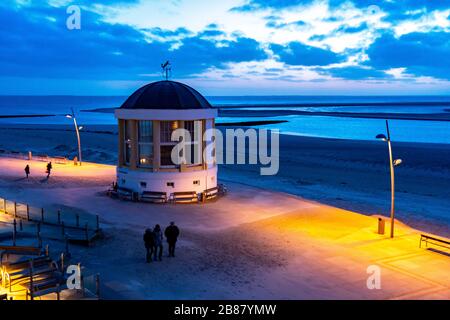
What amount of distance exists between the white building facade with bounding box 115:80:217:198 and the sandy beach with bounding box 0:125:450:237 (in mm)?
8231

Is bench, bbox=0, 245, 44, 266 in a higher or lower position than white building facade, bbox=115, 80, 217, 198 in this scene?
lower

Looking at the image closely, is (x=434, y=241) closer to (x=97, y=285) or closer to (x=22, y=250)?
(x=97, y=285)

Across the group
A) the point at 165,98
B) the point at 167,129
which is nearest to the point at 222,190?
the point at 167,129

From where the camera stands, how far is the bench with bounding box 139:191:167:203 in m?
26.2

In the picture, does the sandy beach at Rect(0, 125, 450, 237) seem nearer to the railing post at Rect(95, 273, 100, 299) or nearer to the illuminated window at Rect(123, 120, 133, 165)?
the illuminated window at Rect(123, 120, 133, 165)

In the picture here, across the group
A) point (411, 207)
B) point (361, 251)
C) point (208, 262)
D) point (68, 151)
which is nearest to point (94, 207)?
point (208, 262)

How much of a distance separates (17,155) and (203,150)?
24.4m

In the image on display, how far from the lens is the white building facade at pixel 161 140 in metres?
26.5

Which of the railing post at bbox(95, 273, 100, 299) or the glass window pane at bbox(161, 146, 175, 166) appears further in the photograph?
the glass window pane at bbox(161, 146, 175, 166)

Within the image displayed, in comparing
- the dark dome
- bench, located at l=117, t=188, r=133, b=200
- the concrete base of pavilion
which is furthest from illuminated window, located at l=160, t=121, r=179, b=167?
the concrete base of pavilion

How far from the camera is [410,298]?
13664 mm

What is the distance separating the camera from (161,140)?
1067 inches

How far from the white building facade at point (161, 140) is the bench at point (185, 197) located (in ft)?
0.99

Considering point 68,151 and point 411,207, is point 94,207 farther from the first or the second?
point 68,151
